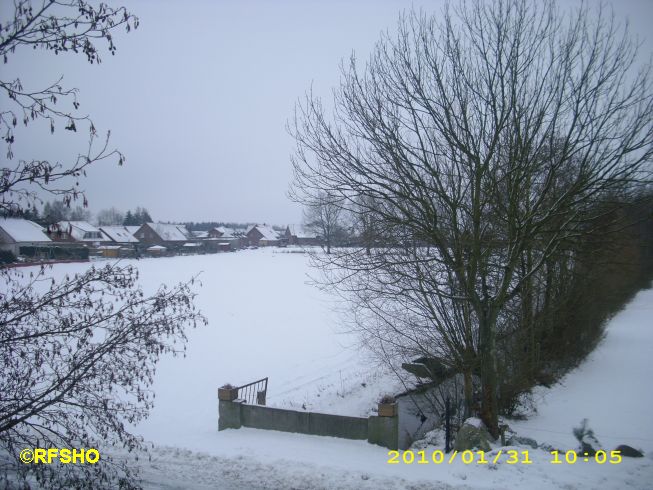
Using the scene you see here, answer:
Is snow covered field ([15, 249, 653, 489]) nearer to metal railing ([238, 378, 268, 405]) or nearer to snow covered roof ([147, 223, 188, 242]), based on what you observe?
metal railing ([238, 378, 268, 405])

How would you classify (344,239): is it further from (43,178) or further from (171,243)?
(171,243)

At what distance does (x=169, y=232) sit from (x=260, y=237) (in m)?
24.0

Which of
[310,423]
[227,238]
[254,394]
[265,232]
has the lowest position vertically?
[254,394]

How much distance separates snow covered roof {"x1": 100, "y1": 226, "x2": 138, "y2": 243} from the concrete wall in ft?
222

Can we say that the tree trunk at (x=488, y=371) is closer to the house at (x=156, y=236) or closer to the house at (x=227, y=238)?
the house at (x=156, y=236)

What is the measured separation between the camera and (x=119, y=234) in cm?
7075

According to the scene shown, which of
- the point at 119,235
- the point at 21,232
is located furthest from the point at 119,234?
the point at 21,232

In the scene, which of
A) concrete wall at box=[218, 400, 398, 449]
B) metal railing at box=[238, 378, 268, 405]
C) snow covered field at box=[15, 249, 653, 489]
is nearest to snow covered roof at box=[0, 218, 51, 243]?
snow covered field at box=[15, 249, 653, 489]

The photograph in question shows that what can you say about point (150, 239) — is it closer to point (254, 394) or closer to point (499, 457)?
point (254, 394)

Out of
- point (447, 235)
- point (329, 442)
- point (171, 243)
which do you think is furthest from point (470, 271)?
point (171, 243)

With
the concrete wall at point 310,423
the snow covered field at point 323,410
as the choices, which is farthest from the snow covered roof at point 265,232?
the concrete wall at point 310,423

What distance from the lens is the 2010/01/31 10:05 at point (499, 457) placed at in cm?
579

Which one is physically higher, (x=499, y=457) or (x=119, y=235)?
(x=119, y=235)

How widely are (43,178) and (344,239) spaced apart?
5741 millimetres
